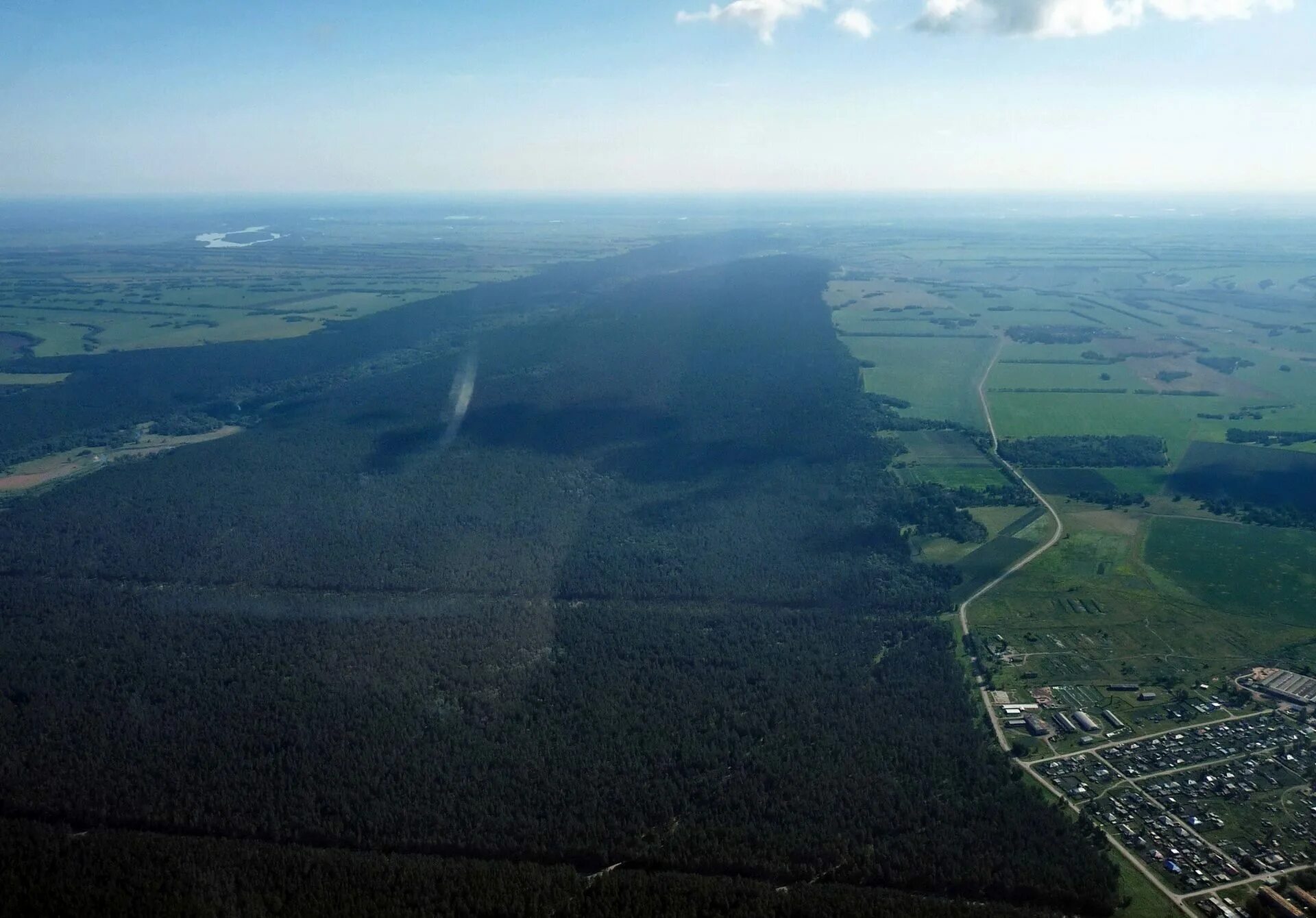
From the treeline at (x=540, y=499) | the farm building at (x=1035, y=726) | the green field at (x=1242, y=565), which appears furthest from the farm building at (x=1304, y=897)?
the green field at (x=1242, y=565)

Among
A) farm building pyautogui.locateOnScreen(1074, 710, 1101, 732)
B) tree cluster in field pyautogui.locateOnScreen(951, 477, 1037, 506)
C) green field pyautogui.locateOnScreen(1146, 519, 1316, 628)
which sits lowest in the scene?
farm building pyautogui.locateOnScreen(1074, 710, 1101, 732)

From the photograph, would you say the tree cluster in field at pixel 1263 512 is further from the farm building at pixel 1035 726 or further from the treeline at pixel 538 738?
the farm building at pixel 1035 726

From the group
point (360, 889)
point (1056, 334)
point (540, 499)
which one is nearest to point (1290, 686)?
point (360, 889)

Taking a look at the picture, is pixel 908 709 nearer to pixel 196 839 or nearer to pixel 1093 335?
pixel 196 839

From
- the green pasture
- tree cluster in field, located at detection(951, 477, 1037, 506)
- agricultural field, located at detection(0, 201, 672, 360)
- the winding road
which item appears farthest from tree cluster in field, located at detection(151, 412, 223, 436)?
the winding road

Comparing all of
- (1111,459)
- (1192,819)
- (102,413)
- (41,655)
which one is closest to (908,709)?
(1192,819)

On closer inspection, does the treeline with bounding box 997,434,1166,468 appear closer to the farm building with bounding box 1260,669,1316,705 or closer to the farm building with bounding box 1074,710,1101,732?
the farm building with bounding box 1260,669,1316,705
